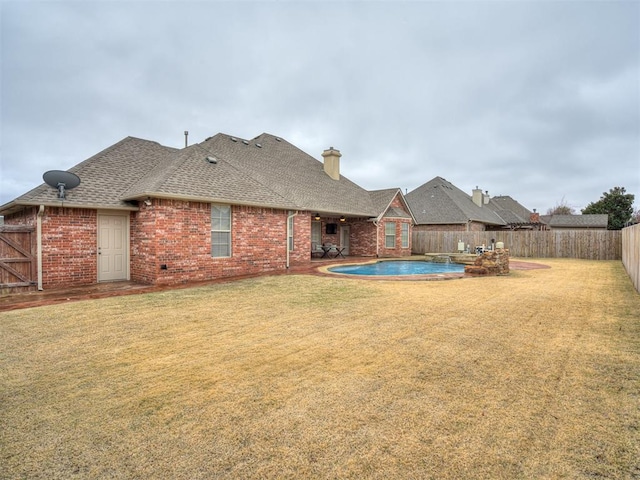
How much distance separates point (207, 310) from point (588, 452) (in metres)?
6.27

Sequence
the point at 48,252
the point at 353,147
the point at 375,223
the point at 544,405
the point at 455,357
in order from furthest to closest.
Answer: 1. the point at 353,147
2. the point at 375,223
3. the point at 48,252
4. the point at 455,357
5. the point at 544,405

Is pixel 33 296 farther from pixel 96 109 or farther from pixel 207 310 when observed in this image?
pixel 96 109

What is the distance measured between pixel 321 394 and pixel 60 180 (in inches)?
428

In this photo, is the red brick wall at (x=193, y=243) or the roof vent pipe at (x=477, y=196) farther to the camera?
the roof vent pipe at (x=477, y=196)

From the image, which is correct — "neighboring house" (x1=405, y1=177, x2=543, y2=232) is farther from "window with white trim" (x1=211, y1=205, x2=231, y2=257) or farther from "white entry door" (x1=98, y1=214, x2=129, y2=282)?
"white entry door" (x1=98, y1=214, x2=129, y2=282)

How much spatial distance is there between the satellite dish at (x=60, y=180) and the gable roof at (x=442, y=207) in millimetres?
25189

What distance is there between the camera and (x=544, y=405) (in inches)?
121

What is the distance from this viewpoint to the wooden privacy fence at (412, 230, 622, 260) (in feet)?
67.1

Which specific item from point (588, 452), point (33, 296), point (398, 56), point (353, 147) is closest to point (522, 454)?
point (588, 452)

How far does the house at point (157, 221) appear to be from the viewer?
1020 centimetres

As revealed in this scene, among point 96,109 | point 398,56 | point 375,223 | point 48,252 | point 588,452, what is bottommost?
point 588,452

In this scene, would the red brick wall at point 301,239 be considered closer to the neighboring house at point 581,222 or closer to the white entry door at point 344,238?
the white entry door at point 344,238

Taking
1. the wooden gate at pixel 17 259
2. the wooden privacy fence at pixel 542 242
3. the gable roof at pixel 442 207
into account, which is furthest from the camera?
the gable roof at pixel 442 207

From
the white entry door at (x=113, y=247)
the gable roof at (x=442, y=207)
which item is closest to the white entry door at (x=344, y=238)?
the gable roof at (x=442, y=207)
